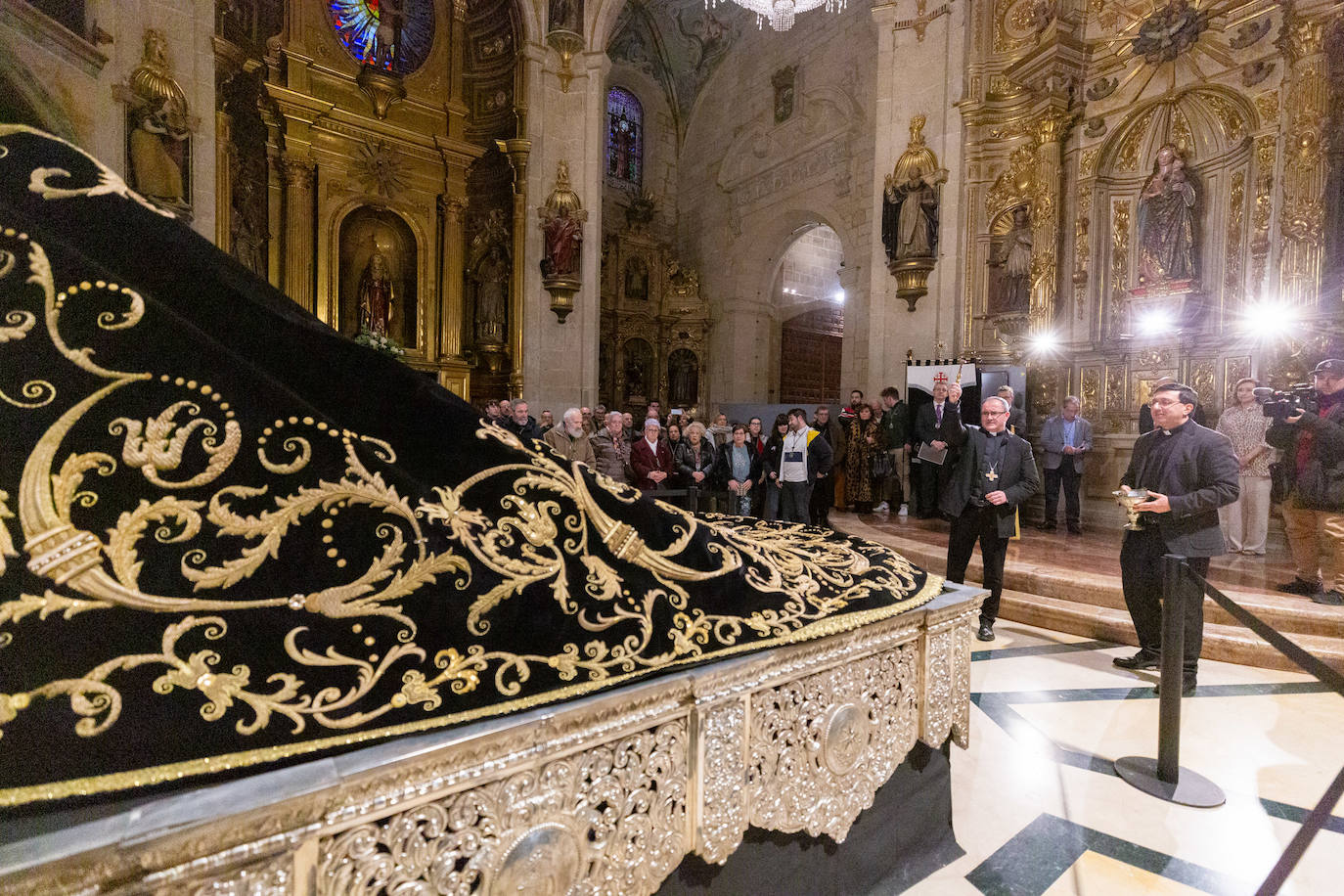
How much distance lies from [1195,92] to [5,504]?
32.2ft

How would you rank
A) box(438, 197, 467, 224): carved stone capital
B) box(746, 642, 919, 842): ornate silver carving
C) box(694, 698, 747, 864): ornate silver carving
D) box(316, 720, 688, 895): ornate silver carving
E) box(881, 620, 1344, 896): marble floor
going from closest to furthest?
1. box(316, 720, 688, 895): ornate silver carving
2. box(694, 698, 747, 864): ornate silver carving
3. box(746, 642, 919, 842): ornate silver carving
4. box(881, 620, 1344, 896): marble floor
5. box(438, 197, 467, 224): carved stone capital

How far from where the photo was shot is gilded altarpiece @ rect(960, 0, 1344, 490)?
18.9ft

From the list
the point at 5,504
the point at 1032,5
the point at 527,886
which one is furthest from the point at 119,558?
the point at 1032,5

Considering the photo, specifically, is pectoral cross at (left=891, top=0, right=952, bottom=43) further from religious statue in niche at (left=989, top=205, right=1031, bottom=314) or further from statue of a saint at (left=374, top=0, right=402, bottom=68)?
statue of a saint at (left=374, top=0, right=402, bottom=68)

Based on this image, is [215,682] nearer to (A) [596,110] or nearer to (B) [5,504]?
(B) [5,504]

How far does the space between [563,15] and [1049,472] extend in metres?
10.4

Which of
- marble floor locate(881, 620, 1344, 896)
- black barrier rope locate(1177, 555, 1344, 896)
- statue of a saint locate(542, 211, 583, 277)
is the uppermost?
statue of a saint locate(542, 211, 583, 277)

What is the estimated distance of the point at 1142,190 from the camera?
7234 mm

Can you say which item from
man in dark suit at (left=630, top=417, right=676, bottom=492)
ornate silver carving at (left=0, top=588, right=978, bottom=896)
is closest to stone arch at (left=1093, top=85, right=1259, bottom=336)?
man in dark suit at (left=630, top=417, right=676, bottom=492)

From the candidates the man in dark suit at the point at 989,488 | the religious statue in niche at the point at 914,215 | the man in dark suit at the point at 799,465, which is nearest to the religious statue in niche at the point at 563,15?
the religious statue in niche at the point at 914,215

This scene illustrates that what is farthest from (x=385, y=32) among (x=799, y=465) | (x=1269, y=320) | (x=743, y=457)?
(x=1269, y=320)

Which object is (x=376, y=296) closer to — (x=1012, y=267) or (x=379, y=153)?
(x=379, y=153)

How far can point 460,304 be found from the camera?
1102 cm

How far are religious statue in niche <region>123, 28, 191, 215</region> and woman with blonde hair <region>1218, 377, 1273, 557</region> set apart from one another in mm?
11248
